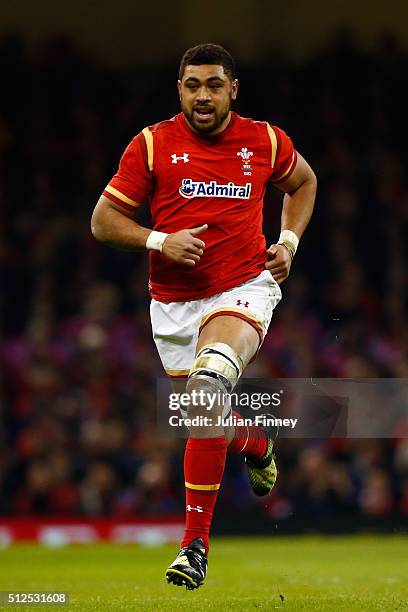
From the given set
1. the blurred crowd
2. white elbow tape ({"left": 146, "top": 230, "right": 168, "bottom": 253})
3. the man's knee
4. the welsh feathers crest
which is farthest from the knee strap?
the blurred crowd

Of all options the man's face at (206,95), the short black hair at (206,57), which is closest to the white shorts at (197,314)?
the man's face at (206,95)

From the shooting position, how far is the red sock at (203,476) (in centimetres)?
682

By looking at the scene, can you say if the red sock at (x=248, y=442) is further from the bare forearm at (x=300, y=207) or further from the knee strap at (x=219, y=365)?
the bare forearm at (x=300, y=207)

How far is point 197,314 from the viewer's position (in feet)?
24.2

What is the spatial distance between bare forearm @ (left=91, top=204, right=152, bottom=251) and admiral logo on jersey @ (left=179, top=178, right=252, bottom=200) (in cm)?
35

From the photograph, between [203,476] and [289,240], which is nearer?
[203,476]

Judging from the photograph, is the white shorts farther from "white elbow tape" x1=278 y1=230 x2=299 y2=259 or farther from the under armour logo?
the under armour logo

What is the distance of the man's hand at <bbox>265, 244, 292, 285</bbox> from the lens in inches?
293

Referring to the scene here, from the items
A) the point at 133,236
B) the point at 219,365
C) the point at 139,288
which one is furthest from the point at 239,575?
the point at 139,288

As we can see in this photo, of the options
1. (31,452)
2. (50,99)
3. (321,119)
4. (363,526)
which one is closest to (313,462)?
(363,526)

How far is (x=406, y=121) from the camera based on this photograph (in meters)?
17.9

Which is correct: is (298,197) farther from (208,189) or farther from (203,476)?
(203,476)

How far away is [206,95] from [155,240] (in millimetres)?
907

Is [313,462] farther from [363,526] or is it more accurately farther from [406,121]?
[406,121]
